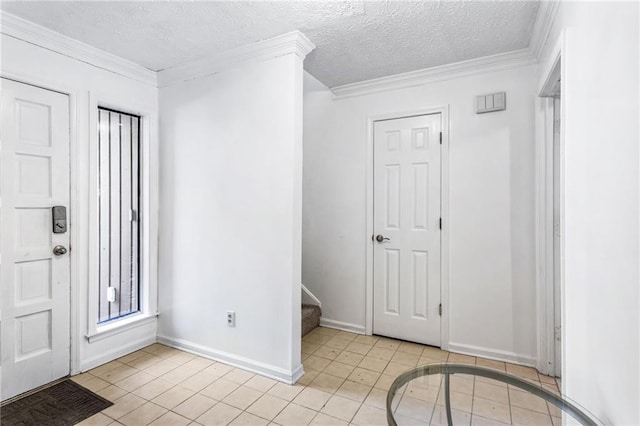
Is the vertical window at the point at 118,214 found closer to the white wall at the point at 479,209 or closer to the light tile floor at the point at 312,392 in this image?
the light tile floor at the point at 312,392

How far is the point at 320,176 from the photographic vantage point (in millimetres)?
3402

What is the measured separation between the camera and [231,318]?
253 cm

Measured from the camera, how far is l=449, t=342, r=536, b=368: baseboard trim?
2490 mm

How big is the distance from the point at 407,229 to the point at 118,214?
8.24 feet

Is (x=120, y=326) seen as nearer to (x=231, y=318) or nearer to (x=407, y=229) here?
(x=231, y=318)

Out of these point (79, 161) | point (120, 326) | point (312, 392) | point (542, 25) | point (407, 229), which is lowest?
point (312, 392)

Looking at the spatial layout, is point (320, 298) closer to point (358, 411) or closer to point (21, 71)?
point (358, 411)

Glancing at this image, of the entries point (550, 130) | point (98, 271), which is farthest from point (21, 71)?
point (550, 130)

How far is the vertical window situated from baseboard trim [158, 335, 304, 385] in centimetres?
49

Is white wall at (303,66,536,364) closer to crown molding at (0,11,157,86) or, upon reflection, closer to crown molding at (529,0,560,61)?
crown molding at (529,0,560,61)

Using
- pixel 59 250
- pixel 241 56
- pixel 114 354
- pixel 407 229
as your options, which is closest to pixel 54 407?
pixel 114 354

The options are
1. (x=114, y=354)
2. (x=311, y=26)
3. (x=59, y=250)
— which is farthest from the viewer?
(x=114, y=354)

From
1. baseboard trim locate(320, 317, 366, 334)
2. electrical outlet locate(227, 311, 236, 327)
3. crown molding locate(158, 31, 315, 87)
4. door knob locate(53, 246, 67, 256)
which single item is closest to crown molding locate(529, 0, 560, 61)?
crown molding locate(158, 31, 315, 87)

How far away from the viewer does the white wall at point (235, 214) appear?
2316 millimetres
